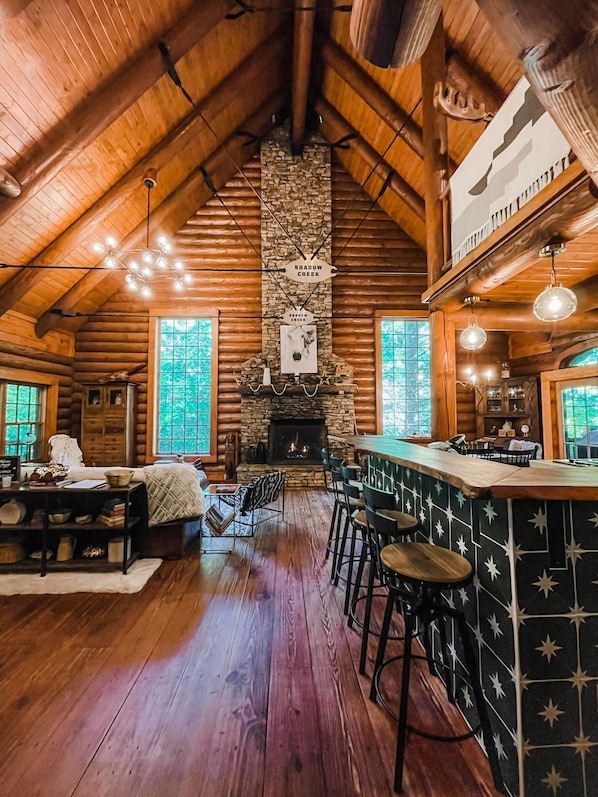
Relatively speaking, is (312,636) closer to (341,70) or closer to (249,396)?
(249,396)

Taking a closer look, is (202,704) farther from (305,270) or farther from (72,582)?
(305,270)

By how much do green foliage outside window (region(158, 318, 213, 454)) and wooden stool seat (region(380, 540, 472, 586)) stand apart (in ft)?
21.7

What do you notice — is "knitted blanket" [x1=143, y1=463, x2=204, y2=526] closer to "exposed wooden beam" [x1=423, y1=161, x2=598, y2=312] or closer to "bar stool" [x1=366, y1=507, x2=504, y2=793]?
"bar stool" [x1=366, y1=507, x2=504, y2=793]

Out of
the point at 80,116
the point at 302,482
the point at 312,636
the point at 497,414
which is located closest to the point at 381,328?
the point at 497,414

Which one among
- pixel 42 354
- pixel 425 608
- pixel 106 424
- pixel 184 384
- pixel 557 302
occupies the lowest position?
pixel 425 608

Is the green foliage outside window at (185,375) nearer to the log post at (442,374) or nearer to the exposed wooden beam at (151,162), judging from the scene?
the exposed wooden beam at (151,162)

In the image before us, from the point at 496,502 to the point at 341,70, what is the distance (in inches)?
290

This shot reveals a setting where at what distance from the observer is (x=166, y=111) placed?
18.3 ft

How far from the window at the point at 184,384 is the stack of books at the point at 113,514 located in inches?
178

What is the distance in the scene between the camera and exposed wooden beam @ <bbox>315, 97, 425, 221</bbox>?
6.85 meters

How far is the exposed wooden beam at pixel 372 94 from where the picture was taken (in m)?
5.72

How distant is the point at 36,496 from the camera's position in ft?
11.3

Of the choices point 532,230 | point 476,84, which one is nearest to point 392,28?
point 532,230

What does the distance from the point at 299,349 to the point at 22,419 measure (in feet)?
16.9
